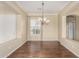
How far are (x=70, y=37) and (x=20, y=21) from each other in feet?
9.92

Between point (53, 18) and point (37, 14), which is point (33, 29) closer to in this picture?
point (37, 14)

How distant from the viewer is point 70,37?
734 cm

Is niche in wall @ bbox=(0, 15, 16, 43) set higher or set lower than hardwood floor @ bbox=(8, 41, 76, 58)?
higher

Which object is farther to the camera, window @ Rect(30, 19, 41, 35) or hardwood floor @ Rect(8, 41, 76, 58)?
window @ Rect(30, 19, 41, 35)

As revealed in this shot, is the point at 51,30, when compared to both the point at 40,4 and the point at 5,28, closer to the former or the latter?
the point at 40,4

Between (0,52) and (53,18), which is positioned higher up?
(53,18)

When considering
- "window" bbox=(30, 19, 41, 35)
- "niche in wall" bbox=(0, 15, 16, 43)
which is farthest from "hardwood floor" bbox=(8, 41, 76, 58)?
"window" bbox=(30, 19, 41, 35)

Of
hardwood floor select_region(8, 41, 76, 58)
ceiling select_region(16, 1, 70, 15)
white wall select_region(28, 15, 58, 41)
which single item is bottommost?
hardwood floor select_region(8, 41, 76, 58)

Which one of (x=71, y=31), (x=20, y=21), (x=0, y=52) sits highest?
(x=20, y=21)

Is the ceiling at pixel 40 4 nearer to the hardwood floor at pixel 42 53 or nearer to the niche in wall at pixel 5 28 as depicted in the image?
the niche in wall at pixel 5 28

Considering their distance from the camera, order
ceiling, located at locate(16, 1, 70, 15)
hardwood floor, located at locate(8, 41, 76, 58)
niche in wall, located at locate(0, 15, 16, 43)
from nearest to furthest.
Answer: niche in wall, located at locate(0, 15, 16, 43)
hardwood floor, located at locate(8, 41, 76, 58)
ceiling, located at locate(16, 1, 70, 15)

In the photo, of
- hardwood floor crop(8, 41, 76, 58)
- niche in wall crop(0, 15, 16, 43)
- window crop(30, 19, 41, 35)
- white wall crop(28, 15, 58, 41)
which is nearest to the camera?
niche in wall crop(0, 15, 16, 43)

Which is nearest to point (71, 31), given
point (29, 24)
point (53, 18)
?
point (53, 18)

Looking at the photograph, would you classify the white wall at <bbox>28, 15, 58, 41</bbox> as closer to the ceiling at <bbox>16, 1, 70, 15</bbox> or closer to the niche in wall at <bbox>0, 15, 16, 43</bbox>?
the ceiling at <bbox>16, 1, 70, 15</bbox>
